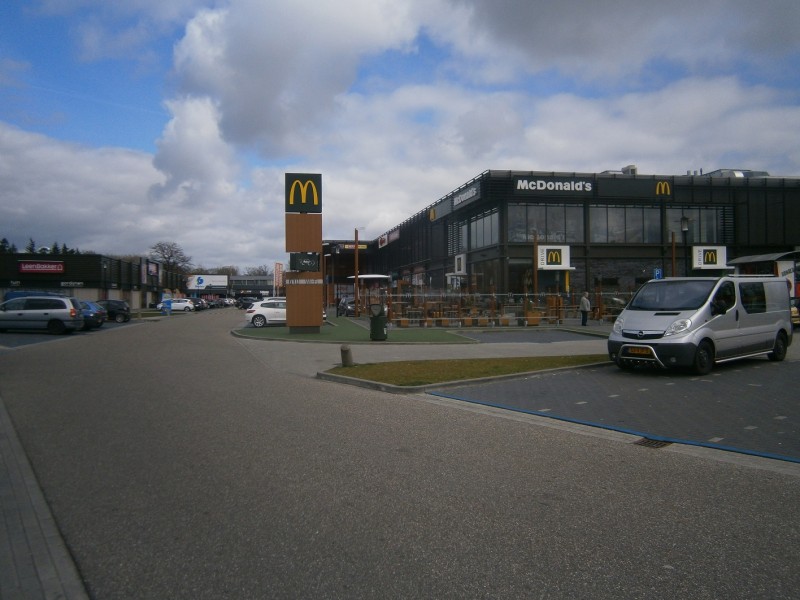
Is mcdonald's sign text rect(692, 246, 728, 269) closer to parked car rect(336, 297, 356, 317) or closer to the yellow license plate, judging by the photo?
parked car rect(336, 297, 356, 317)

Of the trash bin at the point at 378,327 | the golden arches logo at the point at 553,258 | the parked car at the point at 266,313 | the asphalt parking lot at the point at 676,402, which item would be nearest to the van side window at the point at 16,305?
the parked car at the point at 266,313

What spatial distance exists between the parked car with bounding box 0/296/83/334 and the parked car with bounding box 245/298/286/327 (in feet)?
27.9

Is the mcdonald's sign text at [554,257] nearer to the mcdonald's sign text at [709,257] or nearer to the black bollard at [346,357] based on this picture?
the mcdonald's sign text at [709,257]

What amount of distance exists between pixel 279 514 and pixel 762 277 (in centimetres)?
1352

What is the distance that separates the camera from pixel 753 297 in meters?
13.7

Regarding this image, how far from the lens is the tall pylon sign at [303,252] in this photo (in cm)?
2608

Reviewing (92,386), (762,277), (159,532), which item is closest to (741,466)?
→ (159,532)

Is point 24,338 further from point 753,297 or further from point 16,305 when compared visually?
point 753,297

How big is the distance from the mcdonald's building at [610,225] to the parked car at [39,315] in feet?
68.0

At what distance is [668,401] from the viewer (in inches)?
382

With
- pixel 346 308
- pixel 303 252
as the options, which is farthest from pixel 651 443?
pixel 346 308

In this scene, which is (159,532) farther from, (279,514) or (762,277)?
(762,277)

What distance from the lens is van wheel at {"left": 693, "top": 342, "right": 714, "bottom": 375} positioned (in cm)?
1193

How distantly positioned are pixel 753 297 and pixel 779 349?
1712 mm
